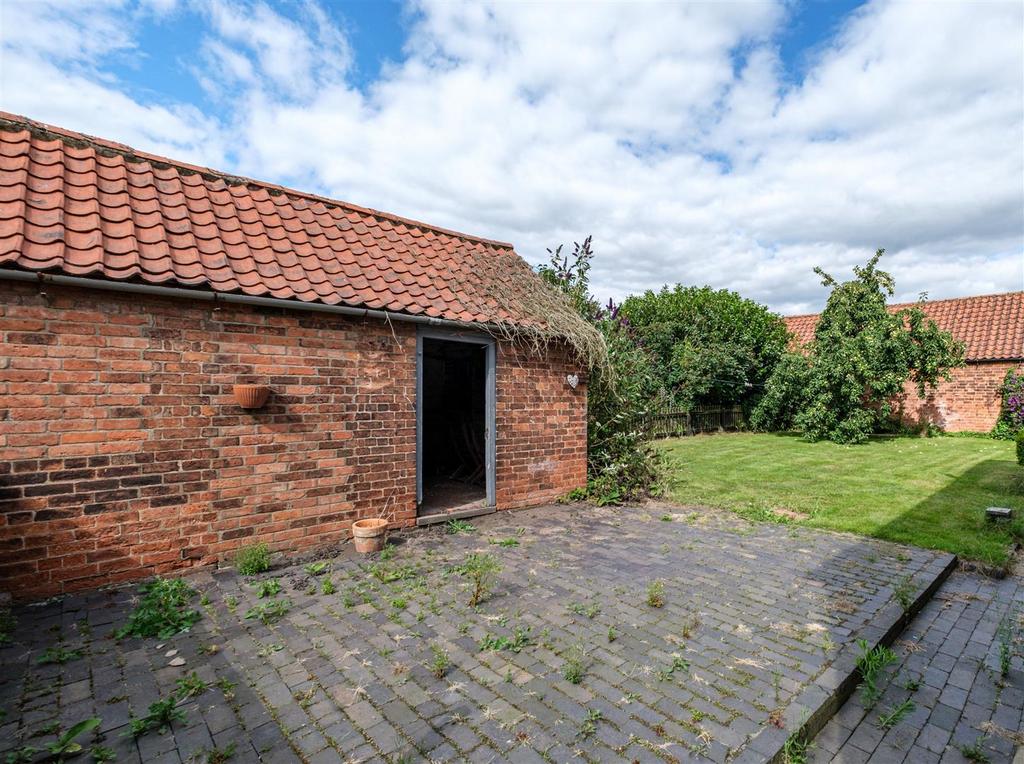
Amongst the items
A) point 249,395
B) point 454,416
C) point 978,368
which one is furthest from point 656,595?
point 978,368

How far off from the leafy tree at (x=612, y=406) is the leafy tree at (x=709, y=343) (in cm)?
960

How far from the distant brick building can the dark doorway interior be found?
18.4 m

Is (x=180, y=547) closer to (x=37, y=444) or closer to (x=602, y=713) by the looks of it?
(x=37, y=444)

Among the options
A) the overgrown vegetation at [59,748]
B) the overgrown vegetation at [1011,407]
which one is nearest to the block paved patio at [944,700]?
the overgrown vegetation at [59,748]

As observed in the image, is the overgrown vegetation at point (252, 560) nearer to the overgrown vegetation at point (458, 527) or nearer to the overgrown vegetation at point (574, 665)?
the overgrown vegetation at point (458, 527)

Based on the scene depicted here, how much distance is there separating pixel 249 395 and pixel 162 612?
1864mm

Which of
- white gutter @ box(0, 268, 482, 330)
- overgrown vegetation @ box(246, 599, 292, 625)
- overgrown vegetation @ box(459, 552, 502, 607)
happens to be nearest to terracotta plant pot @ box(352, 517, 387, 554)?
overgrown vegetation @ box(459, 552, 502, 607)

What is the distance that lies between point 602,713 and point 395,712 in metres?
1.12

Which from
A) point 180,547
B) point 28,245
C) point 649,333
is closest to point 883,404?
A: point 649,333

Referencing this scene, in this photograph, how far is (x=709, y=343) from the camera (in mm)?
18891

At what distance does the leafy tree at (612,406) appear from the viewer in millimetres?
8070

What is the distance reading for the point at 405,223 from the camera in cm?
753

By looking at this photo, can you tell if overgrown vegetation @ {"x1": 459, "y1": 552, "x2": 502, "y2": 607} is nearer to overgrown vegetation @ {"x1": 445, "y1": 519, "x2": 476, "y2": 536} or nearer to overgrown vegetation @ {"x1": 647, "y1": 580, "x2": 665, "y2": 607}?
overgrown vegetation @ {"x1": 445, "y1": 519, "x2": 476, "y2": 536}

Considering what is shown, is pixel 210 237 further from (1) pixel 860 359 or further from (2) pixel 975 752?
(1) pixel 860 359
